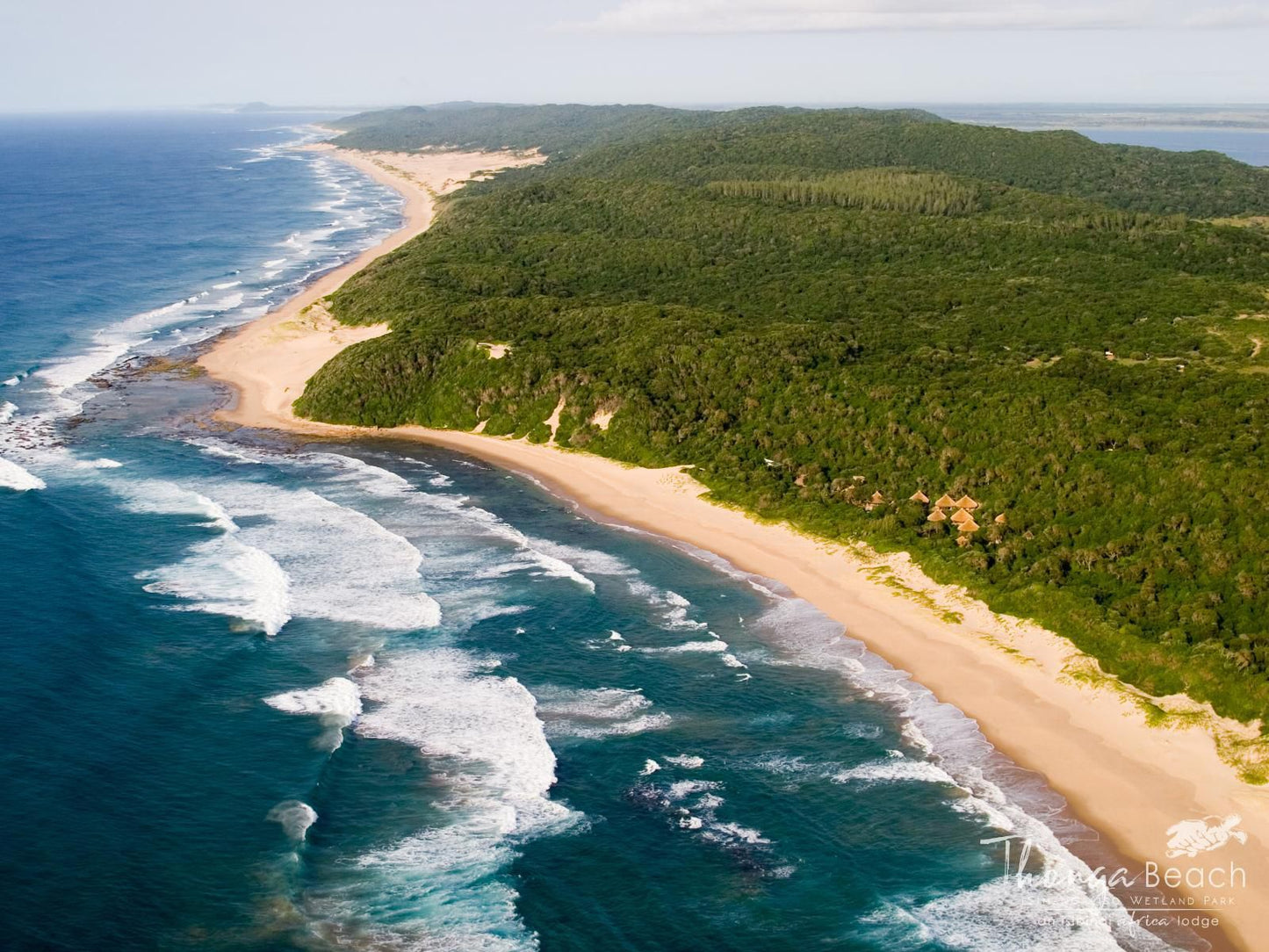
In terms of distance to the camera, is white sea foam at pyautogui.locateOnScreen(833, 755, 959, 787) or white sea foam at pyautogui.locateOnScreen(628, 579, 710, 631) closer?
white sea foam at pyautogui.locateOnScreen(833, 755, 959, 787)

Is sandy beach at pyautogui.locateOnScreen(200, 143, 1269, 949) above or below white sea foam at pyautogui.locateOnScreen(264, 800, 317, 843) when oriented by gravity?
above

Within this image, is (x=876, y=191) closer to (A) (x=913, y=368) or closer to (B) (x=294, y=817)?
(A) (x=913, y=368)

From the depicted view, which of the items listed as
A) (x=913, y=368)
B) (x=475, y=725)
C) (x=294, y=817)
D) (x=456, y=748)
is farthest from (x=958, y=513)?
(x=294, y=817)

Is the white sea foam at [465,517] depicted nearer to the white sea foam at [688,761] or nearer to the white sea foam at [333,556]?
the white sea foam at [333,556]

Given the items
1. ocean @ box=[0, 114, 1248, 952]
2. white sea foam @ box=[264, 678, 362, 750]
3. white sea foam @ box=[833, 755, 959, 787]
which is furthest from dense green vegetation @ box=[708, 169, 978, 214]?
white sea foam @ box=[264, 678, 362, 750]

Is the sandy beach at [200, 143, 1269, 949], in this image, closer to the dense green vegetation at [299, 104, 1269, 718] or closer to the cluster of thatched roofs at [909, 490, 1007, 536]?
the dense green vegetation at [299, 104, 1269, 718]

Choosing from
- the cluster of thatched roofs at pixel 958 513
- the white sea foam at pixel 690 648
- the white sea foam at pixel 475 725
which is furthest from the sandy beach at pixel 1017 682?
the white sea foam at pixel 475 725

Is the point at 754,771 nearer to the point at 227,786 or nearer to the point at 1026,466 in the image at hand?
the point at 227,786
